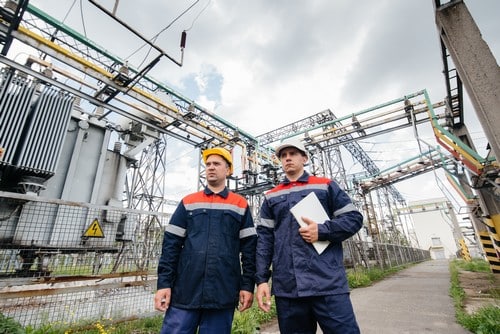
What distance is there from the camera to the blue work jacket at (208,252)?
1.60m

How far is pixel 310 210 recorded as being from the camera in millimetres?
1683

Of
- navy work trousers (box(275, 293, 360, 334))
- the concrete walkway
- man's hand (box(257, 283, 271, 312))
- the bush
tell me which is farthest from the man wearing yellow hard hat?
the concrete walkway

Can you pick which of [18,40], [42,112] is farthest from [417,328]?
[18,40]

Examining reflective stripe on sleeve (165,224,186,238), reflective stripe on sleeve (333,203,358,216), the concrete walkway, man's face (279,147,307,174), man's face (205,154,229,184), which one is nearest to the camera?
reflective stripe on sleeve (333,203,358,216)

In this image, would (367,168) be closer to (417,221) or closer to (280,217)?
(280,217)

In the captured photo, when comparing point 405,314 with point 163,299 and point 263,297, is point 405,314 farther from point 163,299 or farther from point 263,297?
point 163,299

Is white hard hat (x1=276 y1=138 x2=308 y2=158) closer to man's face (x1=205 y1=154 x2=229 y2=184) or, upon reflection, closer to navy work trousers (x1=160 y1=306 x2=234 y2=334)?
man's face (x1=205 y1=154 x2=229 y2=184)

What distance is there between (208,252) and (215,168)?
70 cm

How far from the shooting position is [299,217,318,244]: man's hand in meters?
1.52

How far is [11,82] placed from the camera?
392 cm

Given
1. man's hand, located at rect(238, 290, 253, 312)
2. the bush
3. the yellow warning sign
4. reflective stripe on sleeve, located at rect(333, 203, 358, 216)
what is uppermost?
the yellow warning sign

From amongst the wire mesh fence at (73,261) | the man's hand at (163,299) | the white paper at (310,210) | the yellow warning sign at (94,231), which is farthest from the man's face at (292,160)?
the yellow warning sign at (94,231)

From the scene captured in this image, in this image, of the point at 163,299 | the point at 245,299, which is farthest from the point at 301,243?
the point at 163,299

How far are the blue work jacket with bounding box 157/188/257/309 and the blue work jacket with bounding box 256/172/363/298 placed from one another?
6.1 inches
